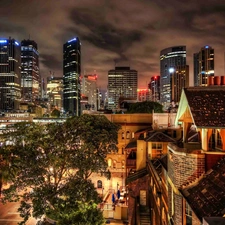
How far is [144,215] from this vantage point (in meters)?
20.2

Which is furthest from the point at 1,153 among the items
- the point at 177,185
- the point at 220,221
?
the point at 220,221

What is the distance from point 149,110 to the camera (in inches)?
2520

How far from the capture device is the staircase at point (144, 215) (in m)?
19.0

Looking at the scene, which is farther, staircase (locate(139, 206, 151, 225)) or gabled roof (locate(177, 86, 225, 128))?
staircase (locate(139, 206, 151, 225))

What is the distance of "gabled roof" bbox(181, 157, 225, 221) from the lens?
5.43 m

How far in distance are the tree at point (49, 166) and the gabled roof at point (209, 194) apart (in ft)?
38.8

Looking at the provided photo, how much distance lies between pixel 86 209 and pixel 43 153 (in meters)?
7.42

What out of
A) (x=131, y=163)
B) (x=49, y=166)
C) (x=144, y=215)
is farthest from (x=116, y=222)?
(x=49, y=166)

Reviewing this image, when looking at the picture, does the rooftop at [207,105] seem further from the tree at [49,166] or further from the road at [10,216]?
the road at [10,216]

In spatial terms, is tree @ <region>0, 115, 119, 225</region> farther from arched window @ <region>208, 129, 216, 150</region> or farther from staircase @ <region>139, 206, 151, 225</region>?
arched window @ <region>208, 129, 216, 150</region>

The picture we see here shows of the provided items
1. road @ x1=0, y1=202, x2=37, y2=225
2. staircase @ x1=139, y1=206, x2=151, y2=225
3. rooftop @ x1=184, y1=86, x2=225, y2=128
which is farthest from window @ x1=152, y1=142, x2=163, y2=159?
road @ x1=0, y1=202, x2=37, y2=225

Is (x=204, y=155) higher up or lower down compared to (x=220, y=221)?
higher up

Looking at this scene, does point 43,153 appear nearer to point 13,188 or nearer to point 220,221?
point 13,188

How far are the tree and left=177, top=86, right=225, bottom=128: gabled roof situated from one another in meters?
12.2
